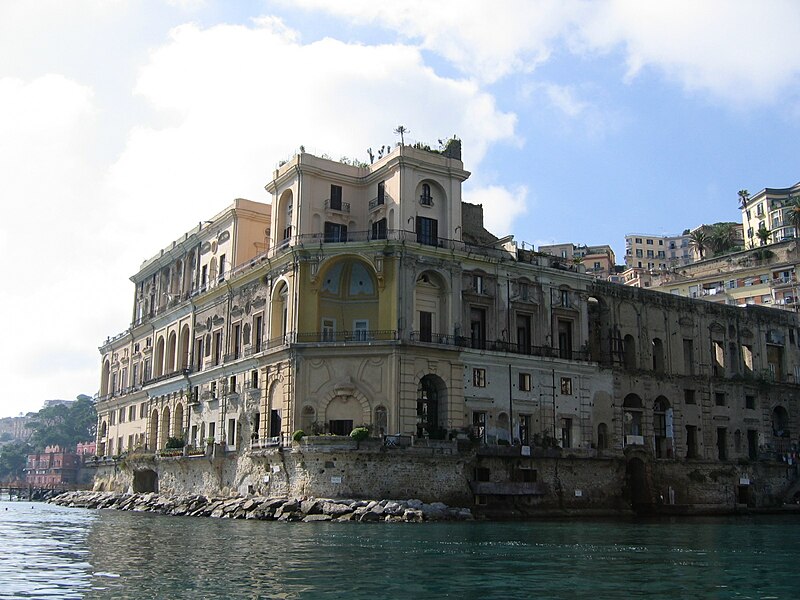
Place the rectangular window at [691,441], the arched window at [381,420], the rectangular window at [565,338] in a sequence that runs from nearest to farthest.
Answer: the arched window at [381,420], the rectangular window at [565,338], the rectangular window at [691,441]

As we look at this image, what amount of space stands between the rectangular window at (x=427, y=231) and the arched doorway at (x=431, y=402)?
27.6 feet

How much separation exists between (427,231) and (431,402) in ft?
35.0

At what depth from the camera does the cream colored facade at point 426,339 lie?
52312mm

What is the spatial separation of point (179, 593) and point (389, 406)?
31545mm

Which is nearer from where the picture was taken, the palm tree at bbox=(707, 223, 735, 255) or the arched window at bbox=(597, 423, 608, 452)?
the arched window at bbox=(597, 423, 608, 452)

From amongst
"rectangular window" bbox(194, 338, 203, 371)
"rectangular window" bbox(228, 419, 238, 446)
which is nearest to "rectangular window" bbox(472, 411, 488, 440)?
"rectangular window" bbox(228, 419, 238, 446)

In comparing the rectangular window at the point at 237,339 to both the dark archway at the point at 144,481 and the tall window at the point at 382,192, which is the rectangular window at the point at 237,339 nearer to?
the tall window at the point at 382,192

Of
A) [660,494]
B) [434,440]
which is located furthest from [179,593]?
[660,494]

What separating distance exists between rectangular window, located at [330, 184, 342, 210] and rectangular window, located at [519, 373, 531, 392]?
15750mm

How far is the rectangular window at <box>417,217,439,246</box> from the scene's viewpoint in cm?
5525

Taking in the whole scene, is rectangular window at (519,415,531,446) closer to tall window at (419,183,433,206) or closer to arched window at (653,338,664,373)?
arched window at (653,338,664,373)

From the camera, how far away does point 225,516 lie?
4891 centimetres

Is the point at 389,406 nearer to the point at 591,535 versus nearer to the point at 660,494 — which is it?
the point at 591,535

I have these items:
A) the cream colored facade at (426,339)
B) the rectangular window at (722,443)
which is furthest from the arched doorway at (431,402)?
the rectangular window at (722,443)
